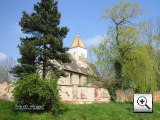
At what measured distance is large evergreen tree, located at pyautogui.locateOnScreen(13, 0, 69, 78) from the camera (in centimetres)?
2623

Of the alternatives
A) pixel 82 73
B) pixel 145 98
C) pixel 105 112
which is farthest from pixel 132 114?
pixel 82 73

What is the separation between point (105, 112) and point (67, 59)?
675 cm

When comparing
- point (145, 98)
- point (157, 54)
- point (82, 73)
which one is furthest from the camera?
point (82, 73)

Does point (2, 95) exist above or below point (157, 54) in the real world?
below

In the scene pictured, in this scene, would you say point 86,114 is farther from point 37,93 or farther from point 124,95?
point 124,95

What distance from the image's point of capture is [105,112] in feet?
75.6

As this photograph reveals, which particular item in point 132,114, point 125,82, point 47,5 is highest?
point 47,5

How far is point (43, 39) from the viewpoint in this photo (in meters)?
26.9

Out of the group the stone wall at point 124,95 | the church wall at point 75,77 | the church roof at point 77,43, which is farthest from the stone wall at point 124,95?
the church roof at point 77,43

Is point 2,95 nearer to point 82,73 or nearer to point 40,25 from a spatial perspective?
point 40,25

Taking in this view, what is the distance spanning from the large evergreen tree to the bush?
16.6ft

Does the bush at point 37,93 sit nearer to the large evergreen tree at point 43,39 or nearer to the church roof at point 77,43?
the large evergreen tree at point 43,39

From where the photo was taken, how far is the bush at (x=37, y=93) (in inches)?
810

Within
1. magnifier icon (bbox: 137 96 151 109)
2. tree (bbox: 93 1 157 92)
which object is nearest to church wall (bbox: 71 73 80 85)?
tree (bbox: 93 1 157 92)
